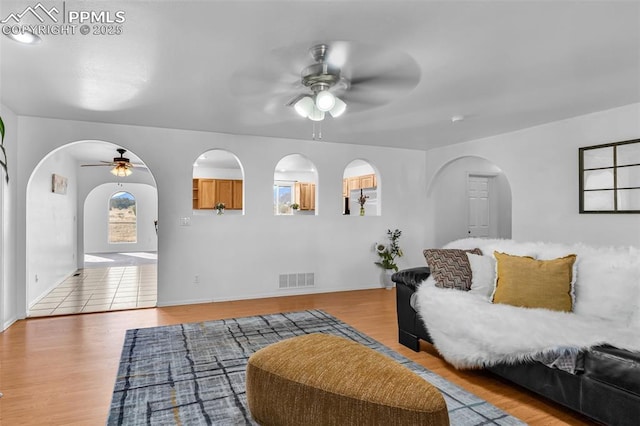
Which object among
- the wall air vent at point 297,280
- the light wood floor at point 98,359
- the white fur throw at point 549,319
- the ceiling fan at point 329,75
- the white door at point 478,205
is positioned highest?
the ceiling fan at point 329,75

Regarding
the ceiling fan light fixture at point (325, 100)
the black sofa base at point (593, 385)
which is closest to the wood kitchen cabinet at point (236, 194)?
the ceiling fan light fixture at point (325, 100)

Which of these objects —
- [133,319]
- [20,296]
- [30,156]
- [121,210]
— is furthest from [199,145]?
[121,210]

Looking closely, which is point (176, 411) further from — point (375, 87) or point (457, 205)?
point (457, 205)

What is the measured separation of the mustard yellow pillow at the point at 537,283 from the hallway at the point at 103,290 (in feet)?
14.0

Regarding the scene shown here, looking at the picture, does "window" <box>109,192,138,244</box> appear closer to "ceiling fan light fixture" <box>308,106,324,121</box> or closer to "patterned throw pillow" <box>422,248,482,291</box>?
"ceiling fan light fixture" <box>308,106,324,121</box>

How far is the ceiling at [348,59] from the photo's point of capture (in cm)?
205

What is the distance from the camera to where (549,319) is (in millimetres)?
2439

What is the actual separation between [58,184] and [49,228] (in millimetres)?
949

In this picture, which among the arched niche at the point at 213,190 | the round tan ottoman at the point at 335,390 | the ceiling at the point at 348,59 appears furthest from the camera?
the arched niche at the point at 213,190

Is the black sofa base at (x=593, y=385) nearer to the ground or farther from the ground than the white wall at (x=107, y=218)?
nearer to the ground

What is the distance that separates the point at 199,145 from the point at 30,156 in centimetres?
188

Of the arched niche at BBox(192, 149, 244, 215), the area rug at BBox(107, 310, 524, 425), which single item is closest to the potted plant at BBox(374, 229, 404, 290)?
the area rug at BBox(107, 310, 524, 425)

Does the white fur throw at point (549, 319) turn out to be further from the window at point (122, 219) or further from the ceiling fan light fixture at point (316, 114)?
the window at point (122, 219)

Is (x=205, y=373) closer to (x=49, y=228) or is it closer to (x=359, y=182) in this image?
(x=49, y=228)
